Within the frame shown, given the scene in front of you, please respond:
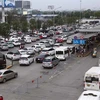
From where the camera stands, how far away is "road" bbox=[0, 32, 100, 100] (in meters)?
20.1

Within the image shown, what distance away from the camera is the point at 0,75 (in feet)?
77.6

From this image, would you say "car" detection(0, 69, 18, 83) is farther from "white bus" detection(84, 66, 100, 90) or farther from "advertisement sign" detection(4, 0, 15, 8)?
"advertisement sign" detection(4, 0, 15, 8)

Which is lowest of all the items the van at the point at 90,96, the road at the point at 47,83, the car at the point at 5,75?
the road at the point at 47,83

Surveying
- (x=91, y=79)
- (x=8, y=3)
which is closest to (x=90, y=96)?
(x=91, y=79)

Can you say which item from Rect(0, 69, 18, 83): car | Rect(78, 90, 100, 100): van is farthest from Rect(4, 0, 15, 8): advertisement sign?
Rect(78, 90, 100, 100): van

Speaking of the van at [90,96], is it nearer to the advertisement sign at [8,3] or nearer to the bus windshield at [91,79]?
the bus windshield at [91,79]

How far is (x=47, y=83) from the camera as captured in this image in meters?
23.7

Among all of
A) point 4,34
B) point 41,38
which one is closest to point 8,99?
point 4,34

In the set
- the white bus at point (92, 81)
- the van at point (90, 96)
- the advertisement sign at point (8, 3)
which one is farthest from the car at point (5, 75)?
the advertisement sign at point (8, 3)

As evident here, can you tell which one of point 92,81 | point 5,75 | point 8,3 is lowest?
point 5,75

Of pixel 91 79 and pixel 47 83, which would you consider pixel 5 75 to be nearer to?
pixel 47 83

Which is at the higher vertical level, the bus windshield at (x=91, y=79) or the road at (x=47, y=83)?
the bus windshield at (x=91, y=79)

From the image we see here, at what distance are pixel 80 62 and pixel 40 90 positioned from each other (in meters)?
14.0

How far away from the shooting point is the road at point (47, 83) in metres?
20.1
